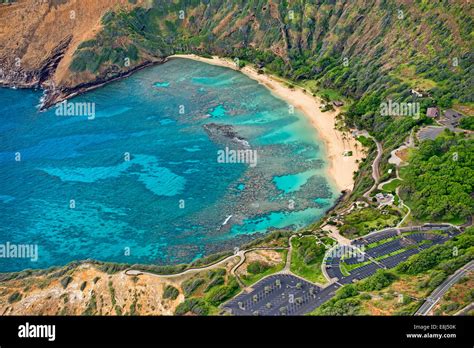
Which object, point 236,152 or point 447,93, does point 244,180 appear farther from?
point 447,93

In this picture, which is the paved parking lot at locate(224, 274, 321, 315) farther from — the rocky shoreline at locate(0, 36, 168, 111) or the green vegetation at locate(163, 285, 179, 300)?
the rocky shoreline at locate(0, 36, 168, 111)

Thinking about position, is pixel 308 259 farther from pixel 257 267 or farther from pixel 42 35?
pixel 42 35

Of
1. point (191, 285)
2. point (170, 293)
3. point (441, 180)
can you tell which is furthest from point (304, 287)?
point (441, 180)

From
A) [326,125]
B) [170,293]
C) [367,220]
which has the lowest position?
[170,293]

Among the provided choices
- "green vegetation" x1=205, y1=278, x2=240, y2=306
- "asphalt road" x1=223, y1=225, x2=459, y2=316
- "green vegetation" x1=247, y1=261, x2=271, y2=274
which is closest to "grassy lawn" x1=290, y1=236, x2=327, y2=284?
"asphalt road" x1=223, y1=225, x2=459, y2=316

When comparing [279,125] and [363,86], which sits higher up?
[363,86]

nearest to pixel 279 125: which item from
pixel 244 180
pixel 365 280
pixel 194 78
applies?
pixel 244 180
